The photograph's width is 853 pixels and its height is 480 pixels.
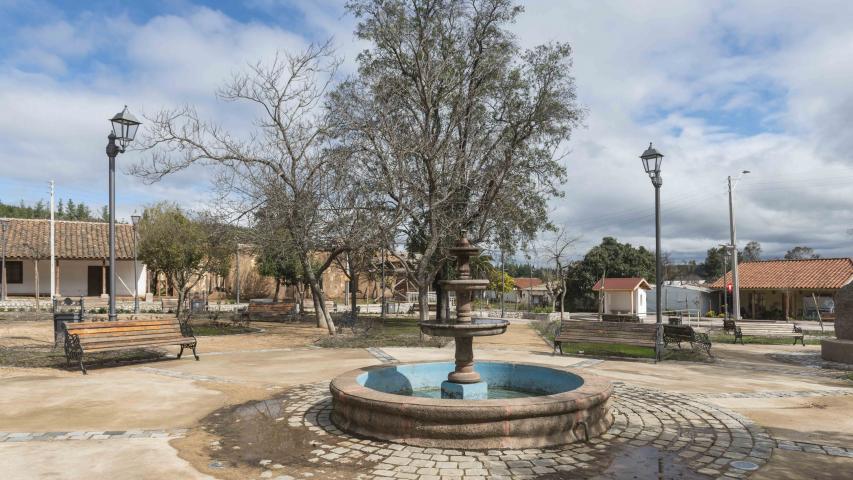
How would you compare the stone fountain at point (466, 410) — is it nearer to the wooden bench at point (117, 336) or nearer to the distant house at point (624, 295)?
the wooden bench at point (117, 336)

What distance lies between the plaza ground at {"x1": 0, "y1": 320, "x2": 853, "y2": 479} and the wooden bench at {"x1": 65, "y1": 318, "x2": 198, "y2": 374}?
462 millimetres

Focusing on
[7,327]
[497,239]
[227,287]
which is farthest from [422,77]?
[227,287]

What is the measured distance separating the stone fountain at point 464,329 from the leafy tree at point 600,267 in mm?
40493

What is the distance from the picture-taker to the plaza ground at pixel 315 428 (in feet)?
Answer: 16.2

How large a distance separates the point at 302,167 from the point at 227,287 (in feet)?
104

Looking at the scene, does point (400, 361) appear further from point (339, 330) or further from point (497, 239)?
point (497, 239)

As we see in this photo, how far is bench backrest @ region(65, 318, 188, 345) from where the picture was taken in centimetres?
998

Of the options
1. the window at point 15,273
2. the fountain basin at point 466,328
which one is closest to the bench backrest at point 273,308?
the fountain basin at point 466,328

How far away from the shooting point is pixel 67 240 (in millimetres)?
33219

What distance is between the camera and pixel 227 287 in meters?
44.4

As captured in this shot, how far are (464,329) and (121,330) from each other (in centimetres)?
759

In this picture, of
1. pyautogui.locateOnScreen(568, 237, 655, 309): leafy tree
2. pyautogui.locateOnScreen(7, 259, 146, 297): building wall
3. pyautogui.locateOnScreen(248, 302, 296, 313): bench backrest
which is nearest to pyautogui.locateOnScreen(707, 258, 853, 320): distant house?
pyautogui.locateOnScreen(568, 237, 655, 309): leafy tree

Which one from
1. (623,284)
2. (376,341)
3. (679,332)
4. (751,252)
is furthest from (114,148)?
(751,252)

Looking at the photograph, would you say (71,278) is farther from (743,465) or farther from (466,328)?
(743,465)
